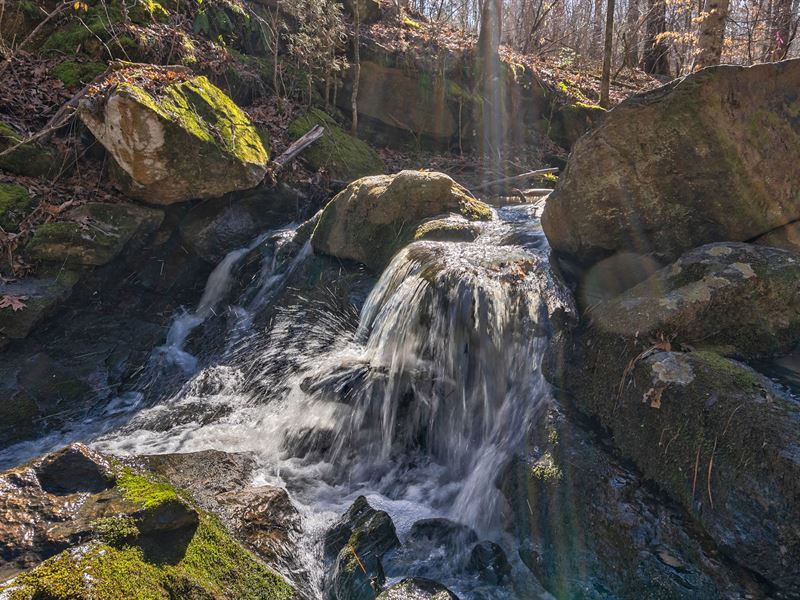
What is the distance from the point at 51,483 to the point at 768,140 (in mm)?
5714

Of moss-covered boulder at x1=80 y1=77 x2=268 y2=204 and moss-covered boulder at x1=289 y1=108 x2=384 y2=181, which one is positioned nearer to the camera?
moss-covered boulder at x1=80 y1=77 x2=268 y2=204

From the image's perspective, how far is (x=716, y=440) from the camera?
2.89 metres

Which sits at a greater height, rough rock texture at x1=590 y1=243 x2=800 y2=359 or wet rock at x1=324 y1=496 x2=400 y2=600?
rough rock texture at x1=590 y1=243 x2=800 y2=359

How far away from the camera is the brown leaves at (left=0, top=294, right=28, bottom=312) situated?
602 centimetres

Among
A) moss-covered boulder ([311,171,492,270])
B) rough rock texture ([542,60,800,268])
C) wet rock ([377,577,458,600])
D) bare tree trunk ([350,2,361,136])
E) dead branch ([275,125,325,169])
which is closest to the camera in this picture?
wet rock ([377,577,458,600])

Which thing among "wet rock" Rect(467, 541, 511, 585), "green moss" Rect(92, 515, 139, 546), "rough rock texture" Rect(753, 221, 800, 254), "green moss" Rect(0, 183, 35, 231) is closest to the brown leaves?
"green moss" Rect(0, 183, 35, 231)

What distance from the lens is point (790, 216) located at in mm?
4430

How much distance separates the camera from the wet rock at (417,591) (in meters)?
2.98

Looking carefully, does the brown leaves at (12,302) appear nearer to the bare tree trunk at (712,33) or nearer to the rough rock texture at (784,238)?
the rough rock texture at (784,238)

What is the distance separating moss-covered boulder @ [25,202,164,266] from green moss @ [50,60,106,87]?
228 centimetres

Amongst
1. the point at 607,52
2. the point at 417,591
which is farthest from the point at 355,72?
the point at 417,591

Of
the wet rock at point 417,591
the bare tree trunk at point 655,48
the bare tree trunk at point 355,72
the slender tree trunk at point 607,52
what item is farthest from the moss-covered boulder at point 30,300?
the bare tree trunk at point 655,48

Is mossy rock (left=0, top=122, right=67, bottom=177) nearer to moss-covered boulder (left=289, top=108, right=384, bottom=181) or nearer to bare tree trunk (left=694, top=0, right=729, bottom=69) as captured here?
moss-covered boulder (left=289, top=108, right=384, bottom=181)

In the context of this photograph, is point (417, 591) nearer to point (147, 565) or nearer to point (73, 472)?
point (147, 565)
